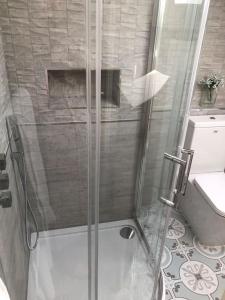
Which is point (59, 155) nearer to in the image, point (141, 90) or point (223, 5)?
point (141, 90)

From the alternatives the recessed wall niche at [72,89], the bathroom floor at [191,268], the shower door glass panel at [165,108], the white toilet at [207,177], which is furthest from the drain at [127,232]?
the recessed wall niche at [72,89]

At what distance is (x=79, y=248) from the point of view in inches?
68.8

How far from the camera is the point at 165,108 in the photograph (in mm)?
1530

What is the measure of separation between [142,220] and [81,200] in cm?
52

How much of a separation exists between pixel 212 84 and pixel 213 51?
0.76 ft

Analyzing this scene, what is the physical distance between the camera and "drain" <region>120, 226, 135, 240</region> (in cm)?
195

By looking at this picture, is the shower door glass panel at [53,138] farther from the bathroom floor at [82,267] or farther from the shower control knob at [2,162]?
the shower control knob at [2,162]

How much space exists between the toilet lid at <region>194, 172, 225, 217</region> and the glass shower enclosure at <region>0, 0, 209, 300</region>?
1.25 feet

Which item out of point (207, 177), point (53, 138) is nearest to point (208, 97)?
point (207, 177)

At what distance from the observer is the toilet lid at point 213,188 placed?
1.68 m

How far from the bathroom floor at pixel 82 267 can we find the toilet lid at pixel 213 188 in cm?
59

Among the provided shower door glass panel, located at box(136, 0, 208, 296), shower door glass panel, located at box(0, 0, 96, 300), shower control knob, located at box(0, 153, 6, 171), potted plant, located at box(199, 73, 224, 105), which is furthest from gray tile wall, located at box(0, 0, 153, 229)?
potted plant, located at box(199, 73, 224, 105)

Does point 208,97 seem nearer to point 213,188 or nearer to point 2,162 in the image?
point 213,188

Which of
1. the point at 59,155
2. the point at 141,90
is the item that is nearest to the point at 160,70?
the point at 141,90
